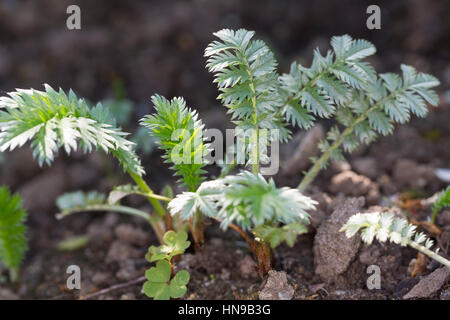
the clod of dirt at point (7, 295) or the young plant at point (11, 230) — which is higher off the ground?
the young plant at point (11, 230)

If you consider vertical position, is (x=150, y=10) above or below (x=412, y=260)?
above

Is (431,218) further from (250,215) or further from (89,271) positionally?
(89,271)

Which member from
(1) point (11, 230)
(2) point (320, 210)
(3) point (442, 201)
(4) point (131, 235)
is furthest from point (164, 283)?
(3) point (442, 201)

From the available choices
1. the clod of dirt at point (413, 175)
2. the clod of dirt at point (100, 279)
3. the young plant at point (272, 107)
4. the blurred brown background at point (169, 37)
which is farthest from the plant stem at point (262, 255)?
the blurred brown background at point (169, 37)

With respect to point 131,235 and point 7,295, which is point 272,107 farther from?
point 7,295

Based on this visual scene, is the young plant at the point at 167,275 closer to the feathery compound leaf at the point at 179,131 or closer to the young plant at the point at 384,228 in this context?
the feathery compound leaf at the point at 179,131
